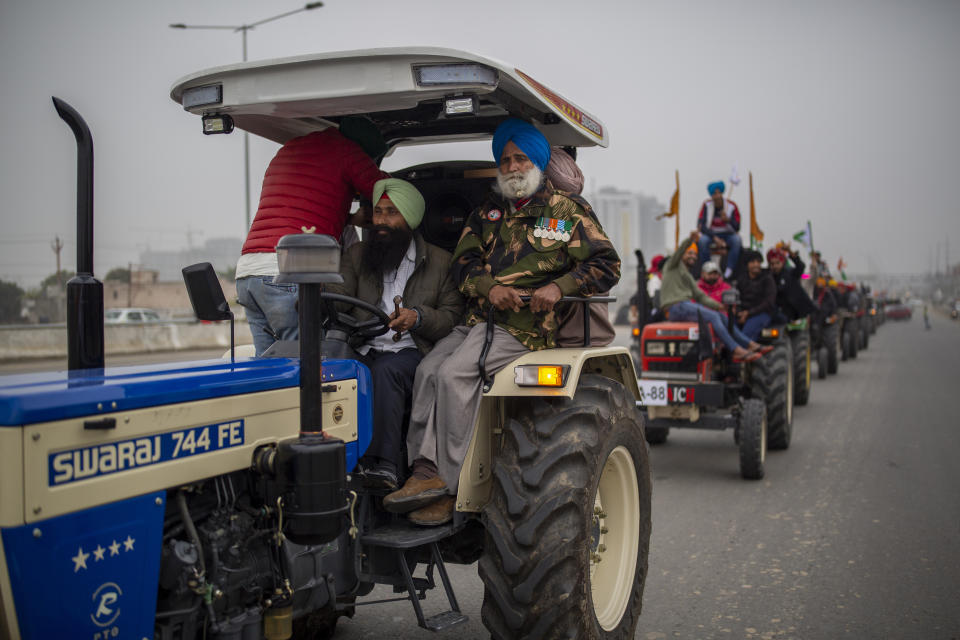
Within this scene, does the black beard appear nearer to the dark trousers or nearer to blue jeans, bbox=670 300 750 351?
the dark trousers

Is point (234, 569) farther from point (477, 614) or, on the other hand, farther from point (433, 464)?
point (477, 614)

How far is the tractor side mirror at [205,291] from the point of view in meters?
2.99

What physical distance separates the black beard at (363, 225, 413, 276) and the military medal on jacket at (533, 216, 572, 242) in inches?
24.7

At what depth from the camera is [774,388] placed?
9000mm

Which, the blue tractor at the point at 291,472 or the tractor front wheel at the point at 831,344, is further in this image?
the tractor front wheel at the point at 831,344

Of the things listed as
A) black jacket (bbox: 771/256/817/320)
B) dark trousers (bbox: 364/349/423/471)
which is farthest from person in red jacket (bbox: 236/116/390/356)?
black jacket (bbox: 771/256/817/320)

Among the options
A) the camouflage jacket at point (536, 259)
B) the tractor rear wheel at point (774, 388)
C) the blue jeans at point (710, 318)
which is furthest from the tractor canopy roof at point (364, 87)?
the tractor rear wheel at point (774, 388)

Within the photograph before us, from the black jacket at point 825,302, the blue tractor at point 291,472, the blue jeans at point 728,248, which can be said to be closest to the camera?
the blue tractor at point 291,472

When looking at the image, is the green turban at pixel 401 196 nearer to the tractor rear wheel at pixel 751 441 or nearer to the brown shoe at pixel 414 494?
the brown shoe at pixel 414 494

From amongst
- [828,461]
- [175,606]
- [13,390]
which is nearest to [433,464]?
[175,606]

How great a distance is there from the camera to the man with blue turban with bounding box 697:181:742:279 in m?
11.5

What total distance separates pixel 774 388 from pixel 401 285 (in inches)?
239

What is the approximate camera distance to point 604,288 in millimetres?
4012

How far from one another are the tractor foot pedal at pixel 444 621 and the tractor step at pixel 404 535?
0.30 metres
